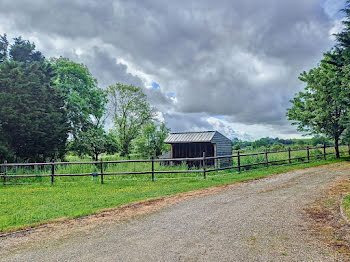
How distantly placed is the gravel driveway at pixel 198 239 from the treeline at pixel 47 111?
13.0 meters

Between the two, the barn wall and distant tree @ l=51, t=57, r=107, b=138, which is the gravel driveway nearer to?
the barn wall

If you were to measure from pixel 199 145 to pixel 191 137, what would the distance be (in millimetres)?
1040

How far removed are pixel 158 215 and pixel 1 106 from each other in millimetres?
14284

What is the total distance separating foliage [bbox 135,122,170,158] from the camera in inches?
Result: 1010

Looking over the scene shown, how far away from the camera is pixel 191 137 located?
1972 cm

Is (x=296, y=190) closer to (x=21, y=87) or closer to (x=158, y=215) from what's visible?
(x=158, y=215)

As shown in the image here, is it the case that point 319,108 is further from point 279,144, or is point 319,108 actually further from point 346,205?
point 279,144

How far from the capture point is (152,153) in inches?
1017

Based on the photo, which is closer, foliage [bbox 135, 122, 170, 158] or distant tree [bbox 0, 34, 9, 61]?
distant tree [bbox 0, 34, 9, 61]

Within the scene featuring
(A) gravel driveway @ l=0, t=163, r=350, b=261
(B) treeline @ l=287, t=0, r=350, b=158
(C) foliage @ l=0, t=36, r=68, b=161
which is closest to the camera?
(A) gravel driveway @ l=0, t=163, r=350, b=261

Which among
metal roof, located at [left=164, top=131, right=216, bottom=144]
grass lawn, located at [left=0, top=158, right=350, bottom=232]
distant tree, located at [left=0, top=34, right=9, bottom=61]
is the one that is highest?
distant tree, located at [left=0, top=34, right=9, bottom=61]

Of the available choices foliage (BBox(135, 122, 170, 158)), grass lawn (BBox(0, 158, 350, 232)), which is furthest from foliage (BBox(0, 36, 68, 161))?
foliage (BBox(135, 122, 170, 158))

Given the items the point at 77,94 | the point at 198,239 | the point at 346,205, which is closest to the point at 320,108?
the point at 346,205

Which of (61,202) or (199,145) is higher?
(199,145)
